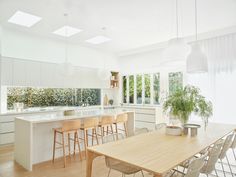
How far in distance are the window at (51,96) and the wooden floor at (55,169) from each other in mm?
2133

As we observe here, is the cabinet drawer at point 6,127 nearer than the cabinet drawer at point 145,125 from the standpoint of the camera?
Yes

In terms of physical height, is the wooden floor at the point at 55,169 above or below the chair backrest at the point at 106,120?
below

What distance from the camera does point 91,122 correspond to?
3.96 m

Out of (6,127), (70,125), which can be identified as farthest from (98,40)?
(6,127)

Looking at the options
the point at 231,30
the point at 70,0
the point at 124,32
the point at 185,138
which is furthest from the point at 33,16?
the point at 231,30

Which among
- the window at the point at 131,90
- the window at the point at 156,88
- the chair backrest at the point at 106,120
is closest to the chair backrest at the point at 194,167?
the chair backrest at the point at 106,120

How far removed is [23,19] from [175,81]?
192 inches

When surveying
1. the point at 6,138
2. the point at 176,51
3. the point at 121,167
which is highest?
the point at 176,51

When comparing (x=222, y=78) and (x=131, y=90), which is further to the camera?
(x=131, y=90)

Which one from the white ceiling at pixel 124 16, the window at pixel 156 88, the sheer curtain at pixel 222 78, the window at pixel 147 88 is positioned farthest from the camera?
the window at pixel 147 88

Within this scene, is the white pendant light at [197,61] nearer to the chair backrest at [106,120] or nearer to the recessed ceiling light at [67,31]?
the chair backrest at [106,120]

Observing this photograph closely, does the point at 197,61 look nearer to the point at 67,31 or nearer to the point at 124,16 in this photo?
the point at 124,16

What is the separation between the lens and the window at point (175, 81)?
20.0ft

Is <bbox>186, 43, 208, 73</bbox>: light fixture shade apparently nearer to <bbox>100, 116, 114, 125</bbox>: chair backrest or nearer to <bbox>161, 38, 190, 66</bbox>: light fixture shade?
<bbox>161, 38, 190, 66</bbox>: light fixture shade
